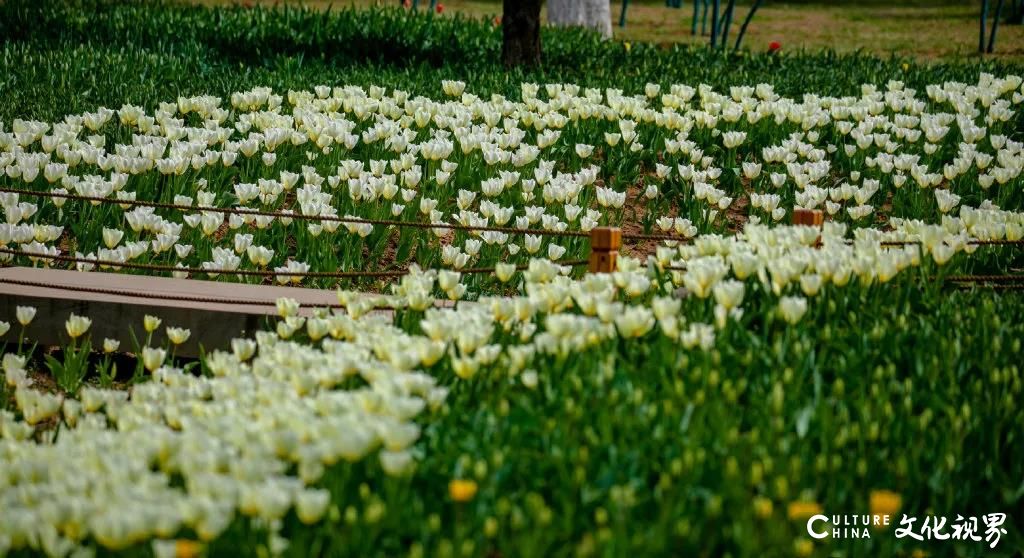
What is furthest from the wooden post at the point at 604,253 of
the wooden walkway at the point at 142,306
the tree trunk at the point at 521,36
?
the tree trunk at the point at 521,36

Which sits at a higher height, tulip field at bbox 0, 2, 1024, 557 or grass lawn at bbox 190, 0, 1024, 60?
grass lawn at bbox 190, 0, 1024, 60

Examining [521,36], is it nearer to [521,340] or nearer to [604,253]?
[604,253]

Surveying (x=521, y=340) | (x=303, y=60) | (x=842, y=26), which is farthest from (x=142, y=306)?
(x=842, y=26)

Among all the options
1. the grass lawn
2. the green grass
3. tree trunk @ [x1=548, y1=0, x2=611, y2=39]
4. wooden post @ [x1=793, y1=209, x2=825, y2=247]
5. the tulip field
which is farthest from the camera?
the grass lawn

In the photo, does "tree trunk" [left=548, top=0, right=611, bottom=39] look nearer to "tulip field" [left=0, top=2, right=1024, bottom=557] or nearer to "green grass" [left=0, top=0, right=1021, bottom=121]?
"green grass" [left=0, top=0, right=1021, bottom=121]

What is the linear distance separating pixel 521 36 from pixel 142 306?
627 centimetres

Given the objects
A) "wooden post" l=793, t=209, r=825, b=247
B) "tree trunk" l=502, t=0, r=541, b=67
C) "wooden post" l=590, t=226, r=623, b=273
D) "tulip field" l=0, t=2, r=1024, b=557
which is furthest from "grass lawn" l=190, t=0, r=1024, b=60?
"wooden post" l=590, t=226, r=623, b=273

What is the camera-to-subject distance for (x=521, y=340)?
13.1 feet

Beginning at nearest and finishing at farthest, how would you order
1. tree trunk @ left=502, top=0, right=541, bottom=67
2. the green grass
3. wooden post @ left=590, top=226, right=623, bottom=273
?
wooden post @ left=590, top=226, right=623, bottom=273, the green grass, tree trunk @ left=502, top=0, right=541, bottom=67

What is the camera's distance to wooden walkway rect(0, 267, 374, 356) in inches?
195

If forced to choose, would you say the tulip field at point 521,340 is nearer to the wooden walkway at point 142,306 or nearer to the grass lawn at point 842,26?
the wooden walkway at point 142,306

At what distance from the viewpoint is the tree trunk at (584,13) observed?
16.4 meters

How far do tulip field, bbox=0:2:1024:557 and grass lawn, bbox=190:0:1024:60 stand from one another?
9.50 meters

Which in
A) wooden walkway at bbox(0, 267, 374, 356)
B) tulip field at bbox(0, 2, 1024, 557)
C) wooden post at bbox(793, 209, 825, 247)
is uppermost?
wooden post at bbox(793, 209, 825, 247)
